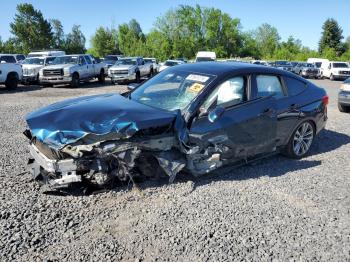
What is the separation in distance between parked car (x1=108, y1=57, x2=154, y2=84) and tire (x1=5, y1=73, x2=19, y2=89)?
6.04m

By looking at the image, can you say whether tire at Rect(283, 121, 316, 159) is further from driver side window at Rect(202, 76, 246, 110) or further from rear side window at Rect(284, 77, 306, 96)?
driver side window at Rect(202, 76, 246, 110)

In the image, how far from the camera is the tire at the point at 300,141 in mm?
5980

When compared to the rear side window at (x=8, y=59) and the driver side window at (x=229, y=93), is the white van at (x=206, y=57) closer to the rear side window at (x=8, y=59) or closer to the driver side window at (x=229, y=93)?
the rear side window at (x=8, y=59)

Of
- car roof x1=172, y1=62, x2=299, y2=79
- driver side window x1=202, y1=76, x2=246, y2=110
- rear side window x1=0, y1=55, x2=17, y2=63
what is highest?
rear side window x1=0, y1=55, x2=17, y2=63

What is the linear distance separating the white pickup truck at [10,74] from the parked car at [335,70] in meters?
27.4

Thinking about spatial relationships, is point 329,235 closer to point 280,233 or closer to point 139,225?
point 280,233

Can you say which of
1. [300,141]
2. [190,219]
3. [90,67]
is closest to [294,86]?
[300,141]

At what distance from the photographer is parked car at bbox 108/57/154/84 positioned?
22297 millimetres

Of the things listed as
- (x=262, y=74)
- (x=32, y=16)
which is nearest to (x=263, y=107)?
(x=262, y=74)

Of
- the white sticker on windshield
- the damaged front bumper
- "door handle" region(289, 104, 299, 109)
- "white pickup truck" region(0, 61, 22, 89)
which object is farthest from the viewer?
"white pickup truck" region(0, 61, 22, 89)

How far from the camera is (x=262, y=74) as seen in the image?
18.1 feet

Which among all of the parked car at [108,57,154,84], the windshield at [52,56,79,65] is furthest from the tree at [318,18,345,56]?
the windshield at [52,56,79,65]

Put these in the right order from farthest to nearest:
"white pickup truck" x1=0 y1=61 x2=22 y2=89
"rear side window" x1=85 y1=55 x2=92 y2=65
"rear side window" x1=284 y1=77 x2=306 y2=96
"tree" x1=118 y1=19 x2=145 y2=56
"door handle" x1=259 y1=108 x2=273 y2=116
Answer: "tree" x1=118 y1=19 x2=145 y2=56, "rear side window" x1=85 y1=55 x2=92 y2=65, "white pickup truck" x1=0 y1=61 x2=22 y2=89, "rear side window" x1=284 y1=77 x2=306 y2=96, "door handle" x1=259 y1=108 x2=273 y2=116

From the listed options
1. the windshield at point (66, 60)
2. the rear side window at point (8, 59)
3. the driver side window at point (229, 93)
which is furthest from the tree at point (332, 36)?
the driver side window at point (229, 93)
